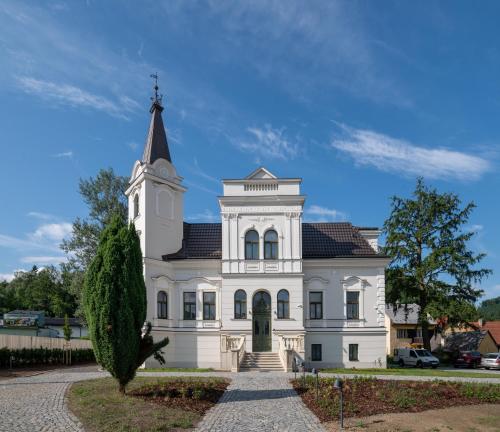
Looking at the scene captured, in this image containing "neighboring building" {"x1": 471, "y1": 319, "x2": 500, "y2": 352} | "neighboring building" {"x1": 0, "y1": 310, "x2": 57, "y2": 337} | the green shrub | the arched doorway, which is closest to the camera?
the green shrub

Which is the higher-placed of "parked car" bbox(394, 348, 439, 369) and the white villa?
the white villa

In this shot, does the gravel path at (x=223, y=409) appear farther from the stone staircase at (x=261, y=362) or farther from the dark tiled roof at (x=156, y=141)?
the dark tiled roof at (x=156, y=141)

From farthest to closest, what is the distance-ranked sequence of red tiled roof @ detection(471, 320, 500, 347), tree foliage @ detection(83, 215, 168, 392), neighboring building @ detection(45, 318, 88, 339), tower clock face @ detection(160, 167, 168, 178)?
red tiled roof @ detection(471, 320, 500, 347), neighboring building @ detection(45, 318, 88, 339), tower clock face @ detection(160, 167, 168, 178), tree foliage @ detection(83, 215, 168, 392)

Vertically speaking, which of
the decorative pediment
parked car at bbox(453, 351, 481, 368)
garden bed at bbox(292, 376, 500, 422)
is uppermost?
the decorative pediment

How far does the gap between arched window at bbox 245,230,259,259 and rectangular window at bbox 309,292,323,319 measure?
4.20 meters

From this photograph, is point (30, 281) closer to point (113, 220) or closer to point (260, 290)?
point (260, 290)

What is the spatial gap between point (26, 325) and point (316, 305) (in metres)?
32.5

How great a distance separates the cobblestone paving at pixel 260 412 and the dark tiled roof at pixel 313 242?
13243 millimetres

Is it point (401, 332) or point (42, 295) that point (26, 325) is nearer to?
point (42, 295)

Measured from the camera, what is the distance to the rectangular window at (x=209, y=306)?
32250 mm

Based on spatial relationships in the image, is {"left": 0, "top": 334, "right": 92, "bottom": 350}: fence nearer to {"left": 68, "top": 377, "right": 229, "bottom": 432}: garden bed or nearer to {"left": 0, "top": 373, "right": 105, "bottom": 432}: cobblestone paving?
{"left": 0, "top": 373, "right": 105, "bottom": 432}: cobblestone paving

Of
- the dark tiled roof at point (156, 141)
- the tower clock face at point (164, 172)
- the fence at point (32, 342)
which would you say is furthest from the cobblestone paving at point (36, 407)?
the dark tiled roof at point (156, 141)

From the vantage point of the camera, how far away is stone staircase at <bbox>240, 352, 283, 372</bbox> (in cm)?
2892

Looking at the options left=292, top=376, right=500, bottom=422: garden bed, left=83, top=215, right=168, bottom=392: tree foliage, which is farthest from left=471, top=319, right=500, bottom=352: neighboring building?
left=83, top=215, right=168, bottom=392: tree foliage
